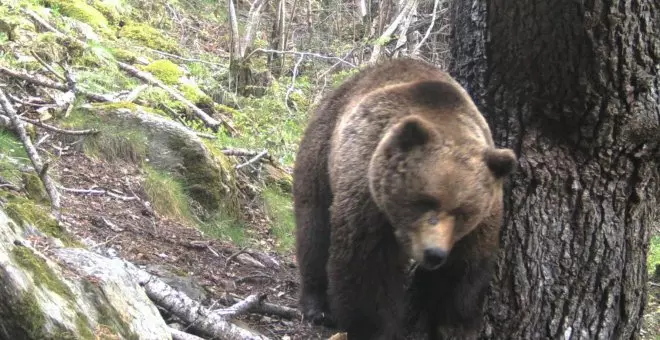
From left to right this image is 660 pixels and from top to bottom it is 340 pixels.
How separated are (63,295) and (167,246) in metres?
2.93

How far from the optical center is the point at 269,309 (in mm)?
4812

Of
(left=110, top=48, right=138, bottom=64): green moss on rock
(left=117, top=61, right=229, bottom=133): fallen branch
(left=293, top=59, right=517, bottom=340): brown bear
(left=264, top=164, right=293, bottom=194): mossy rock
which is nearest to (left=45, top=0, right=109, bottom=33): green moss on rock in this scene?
(left=110, top=48, right=138, bottom=64): green moss on rock

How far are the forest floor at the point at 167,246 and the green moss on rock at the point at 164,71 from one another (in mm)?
3444

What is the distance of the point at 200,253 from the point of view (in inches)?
226

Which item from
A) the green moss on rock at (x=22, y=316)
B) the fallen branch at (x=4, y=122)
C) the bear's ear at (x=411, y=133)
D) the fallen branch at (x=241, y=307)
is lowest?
the fallen branch at (x=241, y=307)

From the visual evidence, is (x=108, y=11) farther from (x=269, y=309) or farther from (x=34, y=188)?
(x=269, y=309)

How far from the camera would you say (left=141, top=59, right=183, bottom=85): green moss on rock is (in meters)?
9.79

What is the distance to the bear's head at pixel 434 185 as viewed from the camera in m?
3.54

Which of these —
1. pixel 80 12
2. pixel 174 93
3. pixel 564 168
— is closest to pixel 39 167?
pixel 564 168

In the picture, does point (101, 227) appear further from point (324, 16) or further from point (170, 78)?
point (324, 16)

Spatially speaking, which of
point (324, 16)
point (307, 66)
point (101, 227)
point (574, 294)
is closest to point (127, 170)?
point (101, 227)

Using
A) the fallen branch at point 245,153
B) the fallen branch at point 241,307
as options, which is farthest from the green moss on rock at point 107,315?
the fallen branch at point 245,153

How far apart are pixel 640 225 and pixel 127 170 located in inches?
173

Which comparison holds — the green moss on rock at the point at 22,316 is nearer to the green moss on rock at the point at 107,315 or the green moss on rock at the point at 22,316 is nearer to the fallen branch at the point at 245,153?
the green moss on rock at the point at 107,315
